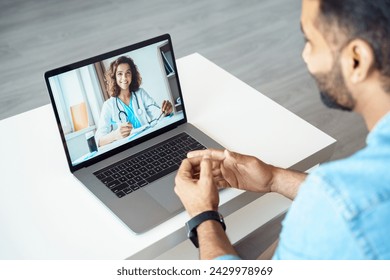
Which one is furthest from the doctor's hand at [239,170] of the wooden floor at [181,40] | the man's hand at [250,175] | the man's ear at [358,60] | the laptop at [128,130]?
the wooden floor at [181,40]

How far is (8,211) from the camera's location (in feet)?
4.00

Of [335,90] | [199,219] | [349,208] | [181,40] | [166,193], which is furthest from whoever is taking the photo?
[181,40]

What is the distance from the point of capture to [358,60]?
2.93 ft

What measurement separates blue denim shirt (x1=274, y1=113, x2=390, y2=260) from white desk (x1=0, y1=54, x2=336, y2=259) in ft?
1.44

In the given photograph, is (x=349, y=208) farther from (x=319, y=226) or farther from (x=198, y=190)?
(x=198, y=190)

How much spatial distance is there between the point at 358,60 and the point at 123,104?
625 mm

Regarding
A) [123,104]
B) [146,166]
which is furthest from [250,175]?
[123,104]

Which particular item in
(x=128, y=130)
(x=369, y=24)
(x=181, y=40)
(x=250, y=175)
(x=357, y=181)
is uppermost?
(x=369, y=24)

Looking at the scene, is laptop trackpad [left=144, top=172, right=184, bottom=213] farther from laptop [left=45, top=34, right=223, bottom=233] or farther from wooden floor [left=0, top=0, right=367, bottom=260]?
wooden floor [left=0, top=0, right=367, bottom=260]

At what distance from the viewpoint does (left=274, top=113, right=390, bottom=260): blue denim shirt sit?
74 cm

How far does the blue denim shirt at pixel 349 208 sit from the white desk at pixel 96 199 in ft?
1.45

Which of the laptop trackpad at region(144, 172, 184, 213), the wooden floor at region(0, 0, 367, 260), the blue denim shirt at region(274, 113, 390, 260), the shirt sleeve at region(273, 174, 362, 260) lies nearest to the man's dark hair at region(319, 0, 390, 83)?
the blue denim shirt at region(274, 113, 390, 260)

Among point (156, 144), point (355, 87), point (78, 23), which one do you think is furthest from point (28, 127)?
point (78, 23)

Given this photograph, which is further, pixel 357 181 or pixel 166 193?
pixel 166 193
